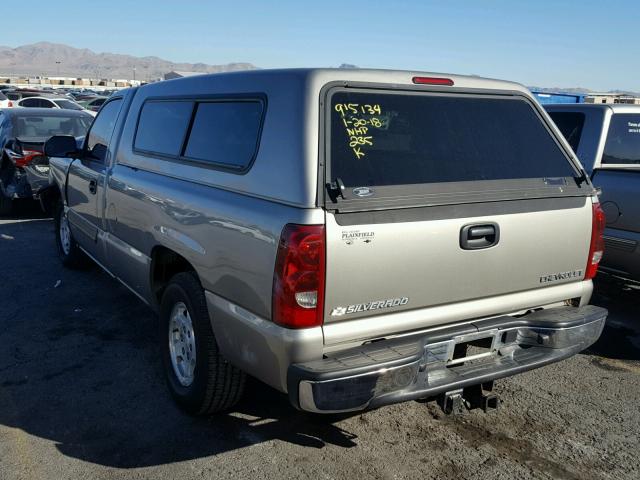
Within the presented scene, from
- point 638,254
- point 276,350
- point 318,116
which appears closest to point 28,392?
point 276,350

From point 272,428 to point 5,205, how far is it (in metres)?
7.95

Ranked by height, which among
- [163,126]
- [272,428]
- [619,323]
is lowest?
[619,323]

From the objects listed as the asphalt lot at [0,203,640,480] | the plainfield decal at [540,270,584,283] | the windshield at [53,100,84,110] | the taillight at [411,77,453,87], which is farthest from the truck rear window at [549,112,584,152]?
the windshield at [53,100,84,110]

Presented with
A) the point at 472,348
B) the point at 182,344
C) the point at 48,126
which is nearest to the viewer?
the point at 472,348

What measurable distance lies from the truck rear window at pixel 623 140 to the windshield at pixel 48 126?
8.01 metres

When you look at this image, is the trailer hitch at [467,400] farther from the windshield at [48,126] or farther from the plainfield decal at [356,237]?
the windshield at [48,126]

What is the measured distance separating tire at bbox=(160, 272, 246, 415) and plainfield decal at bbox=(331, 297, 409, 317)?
2.98 ft

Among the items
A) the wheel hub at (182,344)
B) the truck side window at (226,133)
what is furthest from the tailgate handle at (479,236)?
the wheel hub at (182,344)

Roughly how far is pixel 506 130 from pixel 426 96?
→ 0.57 m

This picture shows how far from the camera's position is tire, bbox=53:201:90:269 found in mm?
6426

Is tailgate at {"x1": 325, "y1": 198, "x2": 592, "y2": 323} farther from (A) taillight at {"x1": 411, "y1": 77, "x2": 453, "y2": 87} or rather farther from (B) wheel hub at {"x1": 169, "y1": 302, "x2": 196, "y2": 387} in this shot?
(B) wheel hub at {"x1": 169, "y1": 302, "x2": 196, "y2": 387}

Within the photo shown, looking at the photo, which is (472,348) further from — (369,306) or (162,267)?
(162,267)

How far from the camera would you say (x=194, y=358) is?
3.55m

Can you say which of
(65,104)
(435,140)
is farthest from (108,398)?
(65,104)
